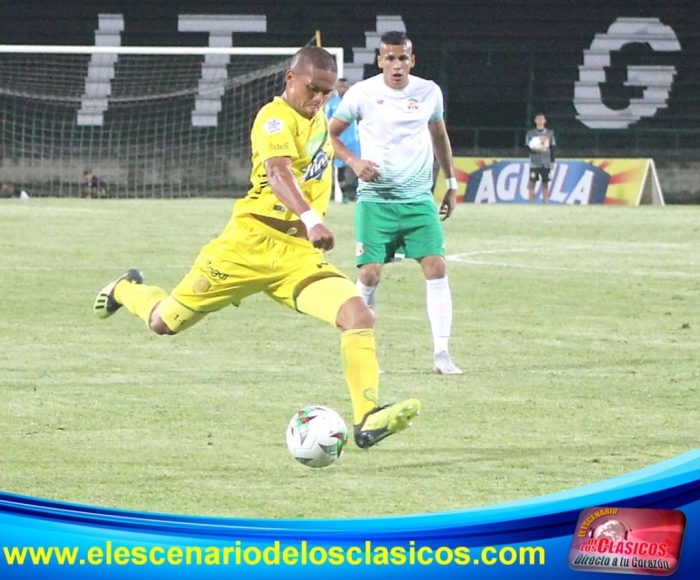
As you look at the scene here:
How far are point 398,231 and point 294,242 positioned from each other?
249cm

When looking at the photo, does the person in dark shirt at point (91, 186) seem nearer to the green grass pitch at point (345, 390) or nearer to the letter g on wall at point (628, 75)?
the letter g on wall at point (628, 75)

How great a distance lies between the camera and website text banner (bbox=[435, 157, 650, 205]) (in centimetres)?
3119

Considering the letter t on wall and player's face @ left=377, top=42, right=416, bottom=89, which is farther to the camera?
the letter t on wall

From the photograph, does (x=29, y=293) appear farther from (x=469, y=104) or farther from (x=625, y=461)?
(x=469, y=104)

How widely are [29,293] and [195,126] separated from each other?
20291 mm

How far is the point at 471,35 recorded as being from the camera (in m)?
34.8

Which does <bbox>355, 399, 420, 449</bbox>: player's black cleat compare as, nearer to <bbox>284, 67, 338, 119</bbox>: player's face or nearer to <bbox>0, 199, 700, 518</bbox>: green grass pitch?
<bbox>0, 199, 700, 518</bbox>: green grass pitch

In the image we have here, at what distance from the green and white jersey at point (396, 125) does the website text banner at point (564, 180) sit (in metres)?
21.0

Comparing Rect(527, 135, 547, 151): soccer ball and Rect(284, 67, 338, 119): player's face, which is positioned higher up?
Rect(284, 67, 338, 119): player's face

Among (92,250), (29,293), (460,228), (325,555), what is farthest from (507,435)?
(460,228)

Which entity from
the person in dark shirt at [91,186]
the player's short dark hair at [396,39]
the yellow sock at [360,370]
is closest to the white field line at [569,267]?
the player's short dark hair at [396,39]

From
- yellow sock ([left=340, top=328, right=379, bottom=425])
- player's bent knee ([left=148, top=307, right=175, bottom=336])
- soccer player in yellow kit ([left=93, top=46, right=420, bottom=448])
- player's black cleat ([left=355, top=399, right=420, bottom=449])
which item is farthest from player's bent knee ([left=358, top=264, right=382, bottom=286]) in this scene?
player's black cleat ([left=355, top=399, right=420, bottom=449])

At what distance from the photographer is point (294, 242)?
7.39m

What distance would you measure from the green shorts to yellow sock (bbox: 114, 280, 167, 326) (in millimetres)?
1634
